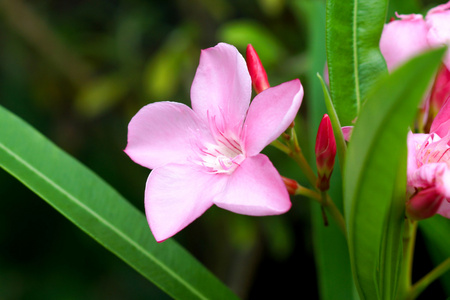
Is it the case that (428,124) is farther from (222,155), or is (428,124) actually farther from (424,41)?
(222,155)

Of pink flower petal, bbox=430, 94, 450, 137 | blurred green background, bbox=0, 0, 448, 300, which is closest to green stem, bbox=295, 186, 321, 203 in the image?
pink flower petal, bbox=430, 94, 450, 137

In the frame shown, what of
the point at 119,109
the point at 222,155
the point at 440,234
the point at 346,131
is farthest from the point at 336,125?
the point at 119,109

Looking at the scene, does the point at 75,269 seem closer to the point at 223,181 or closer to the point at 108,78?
the point at 108,78

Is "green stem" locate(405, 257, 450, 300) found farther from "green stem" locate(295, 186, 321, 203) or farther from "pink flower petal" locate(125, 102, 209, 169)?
"pink flower petal" locate(125, 102, 209, 169)

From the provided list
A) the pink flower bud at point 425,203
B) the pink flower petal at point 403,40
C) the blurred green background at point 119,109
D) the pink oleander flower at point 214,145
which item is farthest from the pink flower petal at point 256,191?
the blurred green background at point 119,109

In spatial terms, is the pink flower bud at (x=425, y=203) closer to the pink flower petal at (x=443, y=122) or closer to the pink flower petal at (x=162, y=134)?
the pink flower petal at (x=443, y=122)

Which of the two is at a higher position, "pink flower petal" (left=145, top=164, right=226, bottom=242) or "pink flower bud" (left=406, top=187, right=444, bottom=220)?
"pink flower bud" (left=406, top=187, right=444, bottom=220)

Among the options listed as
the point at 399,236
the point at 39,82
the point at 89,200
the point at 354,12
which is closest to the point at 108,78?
the point at 39,82
